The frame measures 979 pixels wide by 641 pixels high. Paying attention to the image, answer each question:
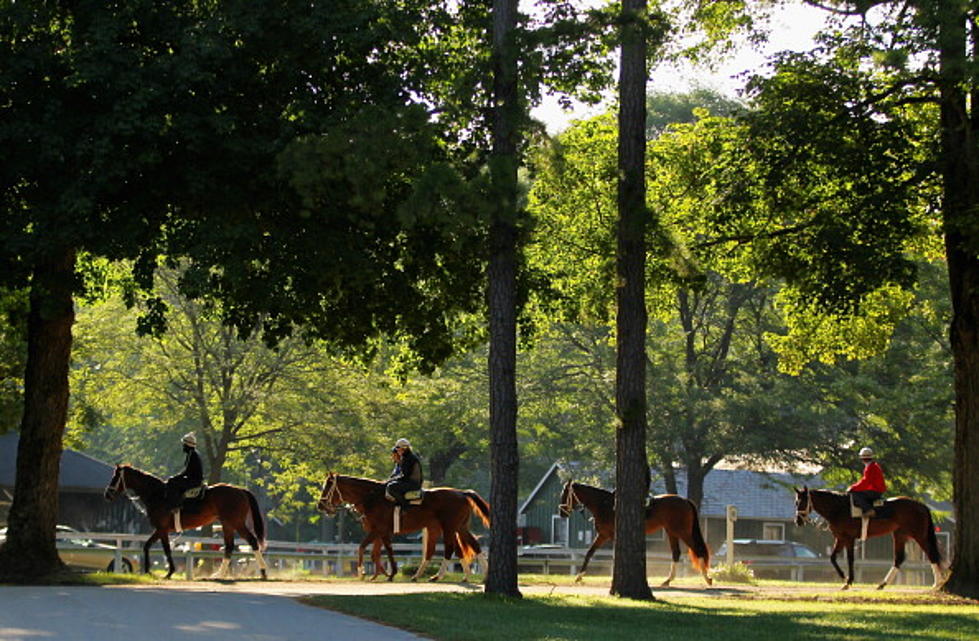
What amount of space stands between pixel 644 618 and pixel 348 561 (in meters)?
27.4

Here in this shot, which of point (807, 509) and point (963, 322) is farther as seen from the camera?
point (807, 509)

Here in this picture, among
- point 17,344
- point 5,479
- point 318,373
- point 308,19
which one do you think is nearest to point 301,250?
point 308,19

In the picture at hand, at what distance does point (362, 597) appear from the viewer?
20.6 meters

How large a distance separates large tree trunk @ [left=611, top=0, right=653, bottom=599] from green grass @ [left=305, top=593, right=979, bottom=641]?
33.7 inches

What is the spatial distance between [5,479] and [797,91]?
31313 mm

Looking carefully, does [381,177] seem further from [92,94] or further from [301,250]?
[92,94]

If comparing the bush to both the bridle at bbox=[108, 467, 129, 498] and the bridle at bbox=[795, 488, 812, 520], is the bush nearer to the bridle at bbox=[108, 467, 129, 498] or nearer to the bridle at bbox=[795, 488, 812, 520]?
the bridle at bbox=[795, 488, 812, 520]

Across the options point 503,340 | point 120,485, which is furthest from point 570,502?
point 120,485

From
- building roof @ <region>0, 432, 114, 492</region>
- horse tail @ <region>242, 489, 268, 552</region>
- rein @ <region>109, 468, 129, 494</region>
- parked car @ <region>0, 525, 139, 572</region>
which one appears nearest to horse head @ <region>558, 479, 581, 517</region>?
horse tail @ <region>242, 489, 268, 552</region>

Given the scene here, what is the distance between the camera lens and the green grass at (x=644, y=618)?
16469 mm

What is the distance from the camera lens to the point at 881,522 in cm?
3012

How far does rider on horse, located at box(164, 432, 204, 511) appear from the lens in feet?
88.7

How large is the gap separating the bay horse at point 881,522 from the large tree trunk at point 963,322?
3.43 m

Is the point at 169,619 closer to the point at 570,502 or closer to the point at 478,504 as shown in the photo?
the point at 478,504
